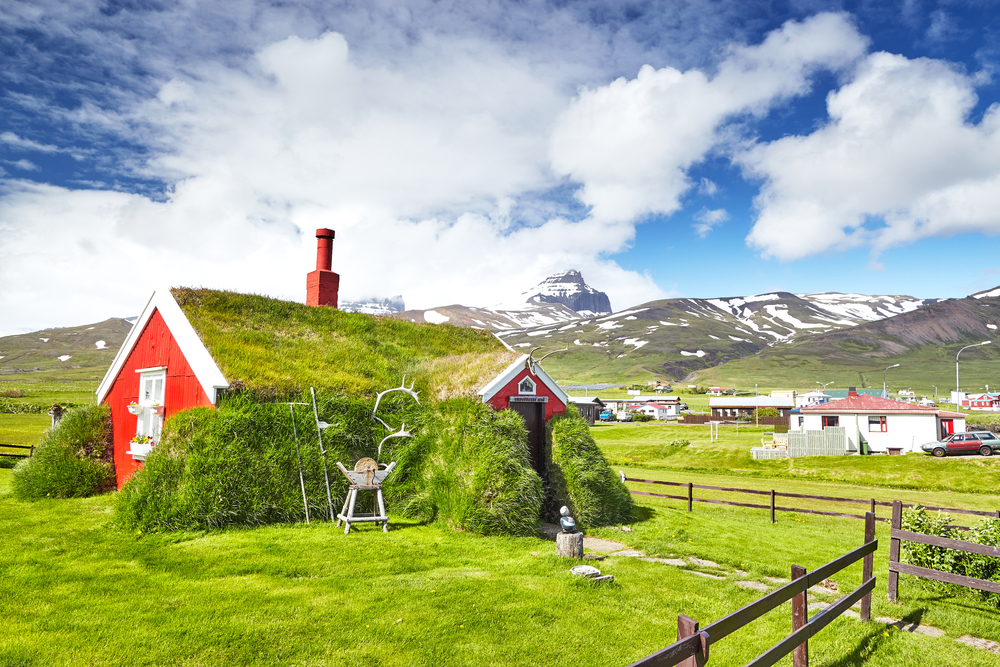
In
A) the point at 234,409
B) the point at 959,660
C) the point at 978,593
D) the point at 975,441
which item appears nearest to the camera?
the point at 959,660

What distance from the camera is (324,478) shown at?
1307cm

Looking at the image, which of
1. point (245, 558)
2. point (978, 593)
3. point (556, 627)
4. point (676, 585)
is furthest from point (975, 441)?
point (245, 558)

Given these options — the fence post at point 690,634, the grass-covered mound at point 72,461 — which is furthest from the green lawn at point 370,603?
the fence post at point 690,634

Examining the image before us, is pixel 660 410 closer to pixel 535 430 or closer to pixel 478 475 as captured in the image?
pixel 535 430

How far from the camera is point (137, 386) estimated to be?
16.4 meters

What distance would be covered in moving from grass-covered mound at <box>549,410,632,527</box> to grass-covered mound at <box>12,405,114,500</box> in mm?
13139

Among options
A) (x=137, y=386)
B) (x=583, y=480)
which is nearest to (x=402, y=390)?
(x=583, y=480)

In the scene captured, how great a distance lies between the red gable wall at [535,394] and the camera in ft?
47.5

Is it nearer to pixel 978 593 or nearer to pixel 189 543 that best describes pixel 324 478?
pixel 189 543

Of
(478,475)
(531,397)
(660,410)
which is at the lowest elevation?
(660,410)

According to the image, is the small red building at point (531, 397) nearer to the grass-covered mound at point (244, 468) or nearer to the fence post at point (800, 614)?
the grass-covered mound at point (244, 468)

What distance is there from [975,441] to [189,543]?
53.3 meters

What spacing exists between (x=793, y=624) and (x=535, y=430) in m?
9.87

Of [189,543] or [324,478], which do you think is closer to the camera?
[189,543]
